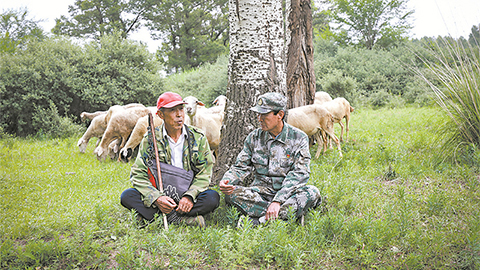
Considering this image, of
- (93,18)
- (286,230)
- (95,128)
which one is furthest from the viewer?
(93,18)

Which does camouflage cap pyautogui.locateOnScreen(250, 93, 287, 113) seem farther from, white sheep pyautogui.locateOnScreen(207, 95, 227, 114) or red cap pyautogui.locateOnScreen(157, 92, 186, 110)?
white sheep pyautogui.locateOnScreen(207, 95, 227, 114)

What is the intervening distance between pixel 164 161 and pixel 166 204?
552 millimetres

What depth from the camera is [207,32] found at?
3412 centimetres

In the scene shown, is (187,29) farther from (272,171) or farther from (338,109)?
(272,171)

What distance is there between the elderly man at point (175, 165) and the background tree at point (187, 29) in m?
28.1

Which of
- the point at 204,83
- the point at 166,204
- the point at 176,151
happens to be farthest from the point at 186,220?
the point at 204,83

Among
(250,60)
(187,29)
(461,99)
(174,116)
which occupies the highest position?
(187,29)

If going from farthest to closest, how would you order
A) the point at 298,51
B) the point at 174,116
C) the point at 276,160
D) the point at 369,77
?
1. the point at 369,77
2. the point at 298,51
3. the point at 276,160
4. the point at 174,116

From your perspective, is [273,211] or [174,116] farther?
[174,116]

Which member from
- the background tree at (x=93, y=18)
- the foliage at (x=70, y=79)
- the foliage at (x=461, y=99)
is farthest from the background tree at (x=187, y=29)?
the foliage at (x=461, y=99)

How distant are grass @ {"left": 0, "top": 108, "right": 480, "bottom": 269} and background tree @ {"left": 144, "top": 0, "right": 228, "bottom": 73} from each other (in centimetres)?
2660

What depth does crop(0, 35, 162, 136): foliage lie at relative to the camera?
42.4 feet

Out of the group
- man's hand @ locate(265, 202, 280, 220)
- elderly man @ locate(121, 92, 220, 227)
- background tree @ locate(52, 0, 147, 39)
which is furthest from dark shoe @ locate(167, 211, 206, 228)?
background tree @ locate(52, 0, 147, 39)

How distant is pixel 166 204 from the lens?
3.82m
